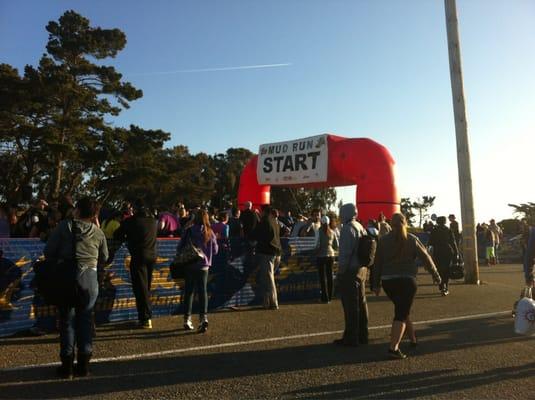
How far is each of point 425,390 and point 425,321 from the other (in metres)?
3.35

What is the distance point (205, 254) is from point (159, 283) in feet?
4.69

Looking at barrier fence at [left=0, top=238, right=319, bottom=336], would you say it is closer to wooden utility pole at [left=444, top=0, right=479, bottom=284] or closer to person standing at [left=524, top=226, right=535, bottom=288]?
person standing at [left=524, top=226, right=535, bottom=288]

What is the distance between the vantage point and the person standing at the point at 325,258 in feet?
29.8

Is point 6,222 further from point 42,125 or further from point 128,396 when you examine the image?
point 42,125

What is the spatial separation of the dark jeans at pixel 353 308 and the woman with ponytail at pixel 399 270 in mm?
432

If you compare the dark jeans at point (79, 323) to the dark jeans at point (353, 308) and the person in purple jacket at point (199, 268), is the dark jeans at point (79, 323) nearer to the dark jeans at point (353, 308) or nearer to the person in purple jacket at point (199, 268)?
the person in purple jacket at point (199, 268)

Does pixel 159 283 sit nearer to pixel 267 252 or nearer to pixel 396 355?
pixel 267 252

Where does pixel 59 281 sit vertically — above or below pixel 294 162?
below

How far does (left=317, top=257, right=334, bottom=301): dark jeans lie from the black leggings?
378cm

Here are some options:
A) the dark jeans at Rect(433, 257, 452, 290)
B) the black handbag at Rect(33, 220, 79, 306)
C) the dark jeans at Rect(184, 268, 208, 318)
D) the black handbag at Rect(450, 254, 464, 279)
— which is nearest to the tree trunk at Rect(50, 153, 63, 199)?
the dark jeans at Rect(433, 257, 452, 290)

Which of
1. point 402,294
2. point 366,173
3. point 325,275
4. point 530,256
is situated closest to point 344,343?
point 402,294

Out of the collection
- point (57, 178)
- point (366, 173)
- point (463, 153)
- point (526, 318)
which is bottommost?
point (526, 318)

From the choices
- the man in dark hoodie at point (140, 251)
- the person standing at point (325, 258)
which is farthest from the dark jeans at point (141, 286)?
the person standing at point (325, 258)

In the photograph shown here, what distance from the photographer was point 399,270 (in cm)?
536
